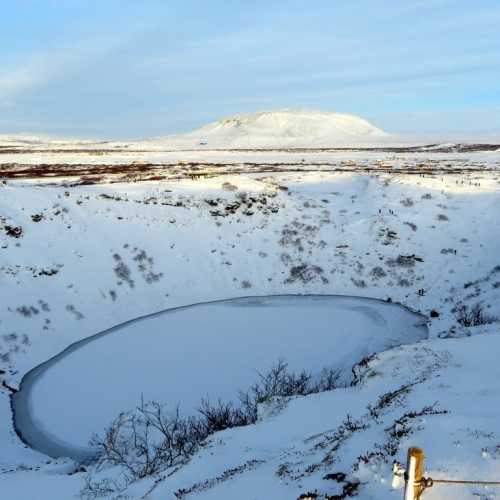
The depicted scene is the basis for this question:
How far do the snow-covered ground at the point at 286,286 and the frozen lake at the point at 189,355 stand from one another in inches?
15.9

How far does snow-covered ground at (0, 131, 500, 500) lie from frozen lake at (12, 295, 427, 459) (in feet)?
1.32

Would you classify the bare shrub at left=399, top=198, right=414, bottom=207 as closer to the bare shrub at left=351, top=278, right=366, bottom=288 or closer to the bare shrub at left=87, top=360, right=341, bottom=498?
the bare shrub at left=351, top=278, right=366, bottom=288

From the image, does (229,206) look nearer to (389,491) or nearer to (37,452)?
(37,452)

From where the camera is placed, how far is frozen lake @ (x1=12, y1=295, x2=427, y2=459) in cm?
1920

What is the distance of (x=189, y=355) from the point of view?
914 inches

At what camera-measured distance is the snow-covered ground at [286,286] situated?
387 inches

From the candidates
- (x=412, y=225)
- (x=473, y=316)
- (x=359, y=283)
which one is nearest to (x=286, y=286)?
(x=359, y=283)

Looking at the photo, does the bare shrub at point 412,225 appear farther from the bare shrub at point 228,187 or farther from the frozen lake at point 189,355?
the bare shrub at point 228,187

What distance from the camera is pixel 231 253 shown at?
1419 inches

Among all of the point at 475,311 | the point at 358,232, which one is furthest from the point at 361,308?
the point at 358,232

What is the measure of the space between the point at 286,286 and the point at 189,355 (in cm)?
1220

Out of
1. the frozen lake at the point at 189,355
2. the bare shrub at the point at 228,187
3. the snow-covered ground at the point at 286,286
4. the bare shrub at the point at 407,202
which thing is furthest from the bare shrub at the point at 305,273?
the bare shrub at the point at 407,202

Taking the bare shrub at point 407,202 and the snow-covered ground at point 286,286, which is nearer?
the snow-covered ground at point 286,286

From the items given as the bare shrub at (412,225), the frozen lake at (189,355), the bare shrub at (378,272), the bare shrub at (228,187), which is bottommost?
the frozen lake at (189,355)
